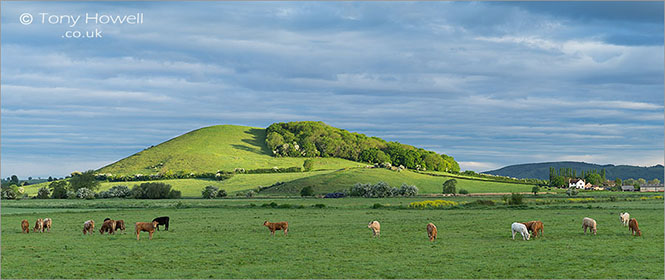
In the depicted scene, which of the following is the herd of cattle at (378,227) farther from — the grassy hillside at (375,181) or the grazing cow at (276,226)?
the grassy hillside at (375,181)

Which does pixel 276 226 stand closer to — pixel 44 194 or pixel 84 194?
pixel 84 194

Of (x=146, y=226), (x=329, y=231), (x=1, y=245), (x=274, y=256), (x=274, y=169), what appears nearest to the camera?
(x=274, y=256)

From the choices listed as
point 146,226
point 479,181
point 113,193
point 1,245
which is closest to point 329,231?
point 146,226

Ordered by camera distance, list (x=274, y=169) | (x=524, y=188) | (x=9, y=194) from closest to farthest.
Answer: (x=9, y=194) → (x=524, y=188) → (x=274, y=169)

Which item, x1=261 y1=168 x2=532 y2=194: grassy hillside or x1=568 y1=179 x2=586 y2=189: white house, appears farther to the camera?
x1=568 y1=179 x2=586 y2=189: white house

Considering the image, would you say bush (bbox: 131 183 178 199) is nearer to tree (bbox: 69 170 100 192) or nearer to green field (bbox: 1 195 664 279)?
tree (bbox: 69 170 100 192)

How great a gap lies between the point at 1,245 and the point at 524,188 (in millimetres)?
130395

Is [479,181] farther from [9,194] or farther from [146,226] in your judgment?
[146,226]

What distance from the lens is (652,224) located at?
44875 millimetres

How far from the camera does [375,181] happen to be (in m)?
143

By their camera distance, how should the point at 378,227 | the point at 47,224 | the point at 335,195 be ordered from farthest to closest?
the point at 335,195
the point at 47,224
the point at 378,227

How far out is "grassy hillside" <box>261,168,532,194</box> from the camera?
456 ft

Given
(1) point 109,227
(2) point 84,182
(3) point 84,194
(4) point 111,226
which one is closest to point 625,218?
(4) point 111,226

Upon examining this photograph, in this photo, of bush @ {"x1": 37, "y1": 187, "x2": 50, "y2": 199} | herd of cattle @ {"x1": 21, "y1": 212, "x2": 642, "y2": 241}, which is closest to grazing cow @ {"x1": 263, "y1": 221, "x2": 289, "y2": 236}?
herd of cattle @ {"x1": 21, "y1": 212, "x2": 642, "y2": 241}
